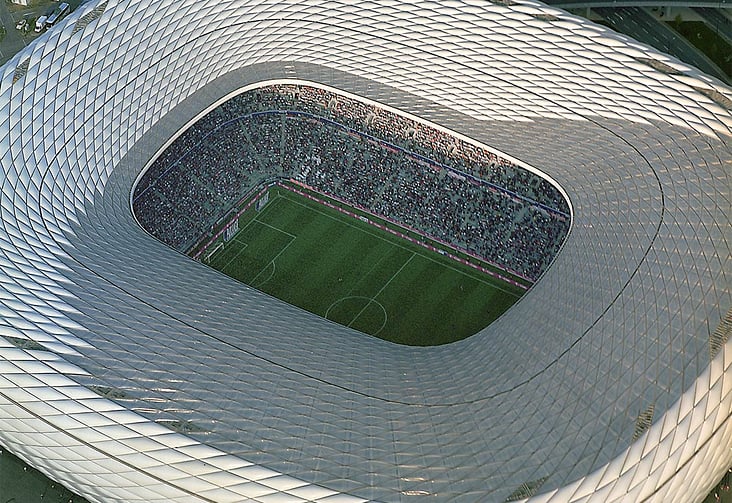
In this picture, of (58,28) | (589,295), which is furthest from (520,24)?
(58,28)

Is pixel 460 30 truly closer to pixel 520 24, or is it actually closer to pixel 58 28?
pixel 520 24

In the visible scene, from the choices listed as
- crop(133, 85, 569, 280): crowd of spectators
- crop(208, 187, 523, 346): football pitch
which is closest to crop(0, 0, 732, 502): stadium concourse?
crop(133, 85, 569, 280): crowd of spectators

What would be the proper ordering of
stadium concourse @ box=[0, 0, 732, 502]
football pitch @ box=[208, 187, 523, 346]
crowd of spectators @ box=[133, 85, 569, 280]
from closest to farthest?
stadium concourse @ box=[0, 0, 732, 502] < football pitch @ box=[208, 187, 523, 346] < crowd of spectators @ box=[133, 85, 569, 280]

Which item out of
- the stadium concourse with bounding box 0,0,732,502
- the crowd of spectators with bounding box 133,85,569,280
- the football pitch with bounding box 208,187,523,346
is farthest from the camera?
the crowd of spectators with bounding box 133,85,569,280

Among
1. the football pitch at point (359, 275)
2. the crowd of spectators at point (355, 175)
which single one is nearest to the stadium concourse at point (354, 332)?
the crowd of spectators at point (355, 175)

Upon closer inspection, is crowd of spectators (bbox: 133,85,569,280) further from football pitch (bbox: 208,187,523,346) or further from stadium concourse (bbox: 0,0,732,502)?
stadium concourse (bbox: 0,0,732,502)

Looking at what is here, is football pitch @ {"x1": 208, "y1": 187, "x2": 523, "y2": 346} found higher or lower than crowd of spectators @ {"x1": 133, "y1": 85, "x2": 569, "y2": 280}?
lower

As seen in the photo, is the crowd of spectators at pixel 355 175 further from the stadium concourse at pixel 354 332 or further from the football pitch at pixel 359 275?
the stadium concourse at pixel 354 332
